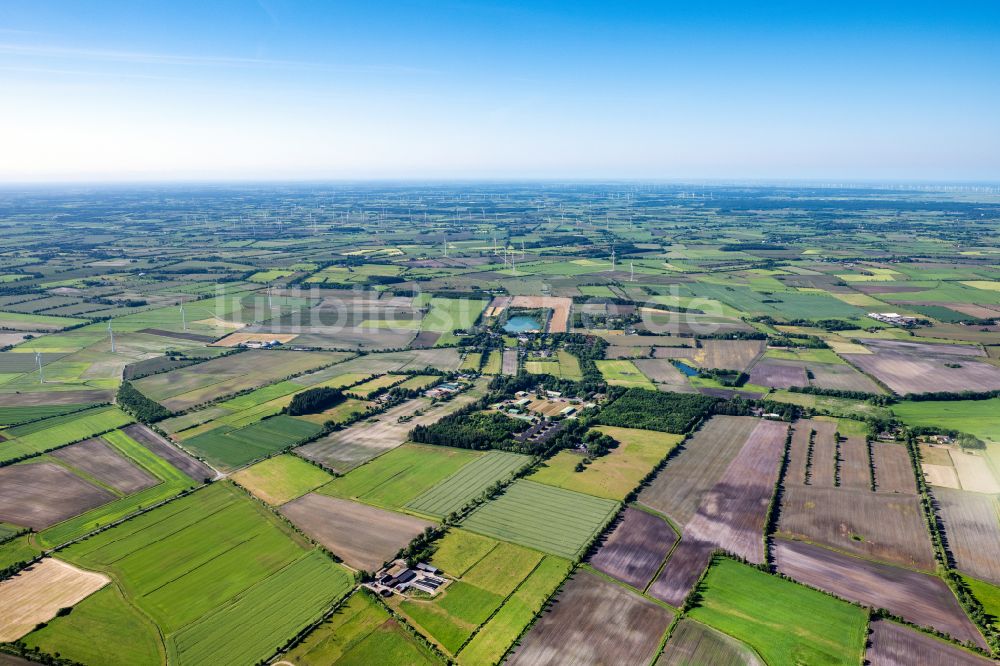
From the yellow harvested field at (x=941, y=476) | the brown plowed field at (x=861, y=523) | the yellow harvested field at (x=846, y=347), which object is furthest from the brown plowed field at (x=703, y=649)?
the yellow harvested field at (x=846, y=347)

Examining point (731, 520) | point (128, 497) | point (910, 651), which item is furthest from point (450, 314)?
point (910, 651)

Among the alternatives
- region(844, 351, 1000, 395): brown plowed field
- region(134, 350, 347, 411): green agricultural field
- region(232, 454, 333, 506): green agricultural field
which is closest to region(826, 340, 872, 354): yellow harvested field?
region(844, 351, 1000, 395): brown plowed field

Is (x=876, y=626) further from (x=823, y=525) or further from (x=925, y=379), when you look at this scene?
(x=925, y=379)

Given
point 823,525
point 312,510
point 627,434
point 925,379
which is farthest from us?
point 925,379

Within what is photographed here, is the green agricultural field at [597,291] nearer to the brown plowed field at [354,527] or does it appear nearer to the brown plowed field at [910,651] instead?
the brown plowed field at [354,527]

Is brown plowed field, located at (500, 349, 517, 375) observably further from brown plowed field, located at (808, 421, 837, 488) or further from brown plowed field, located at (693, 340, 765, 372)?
brown plowed field, located at (808, 421, 837, 488)

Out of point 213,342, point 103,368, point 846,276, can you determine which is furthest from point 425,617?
point 846,276

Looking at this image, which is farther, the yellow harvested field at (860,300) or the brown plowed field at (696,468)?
the yellow harvested field at (860,300)
